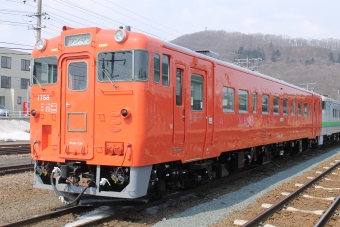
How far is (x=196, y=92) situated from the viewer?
854cm

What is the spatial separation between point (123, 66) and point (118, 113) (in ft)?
2.80

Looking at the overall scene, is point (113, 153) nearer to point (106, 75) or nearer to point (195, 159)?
point (106, 75)

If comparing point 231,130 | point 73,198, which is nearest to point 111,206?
point 73,198

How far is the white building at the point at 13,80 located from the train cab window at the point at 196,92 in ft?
149

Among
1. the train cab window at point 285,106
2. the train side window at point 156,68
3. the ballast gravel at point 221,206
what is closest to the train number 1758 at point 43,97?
the train side window at point 156,68

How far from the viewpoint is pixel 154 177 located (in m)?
7.38

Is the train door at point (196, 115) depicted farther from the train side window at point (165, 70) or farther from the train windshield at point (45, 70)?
the train windshield at point (45, 70)

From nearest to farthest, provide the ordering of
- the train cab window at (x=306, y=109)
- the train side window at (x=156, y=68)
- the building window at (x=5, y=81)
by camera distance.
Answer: the train side window at (x=156, y=68) < the train cab window at (x=306, y=109) < the building window at (x=5, y=81)

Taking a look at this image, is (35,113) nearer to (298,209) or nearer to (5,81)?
(298,209)

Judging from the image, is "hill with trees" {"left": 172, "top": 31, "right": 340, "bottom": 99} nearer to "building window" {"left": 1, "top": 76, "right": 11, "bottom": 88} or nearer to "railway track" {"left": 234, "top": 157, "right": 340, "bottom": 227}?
"building window" {"left": 1, "top": 76, "right": 11, "bottom": 88}

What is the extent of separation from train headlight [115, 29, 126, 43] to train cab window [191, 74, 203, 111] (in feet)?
6.65

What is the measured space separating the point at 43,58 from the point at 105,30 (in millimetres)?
A: 1507

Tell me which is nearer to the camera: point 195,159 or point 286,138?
point 195,159

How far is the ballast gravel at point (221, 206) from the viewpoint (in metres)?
7.01
